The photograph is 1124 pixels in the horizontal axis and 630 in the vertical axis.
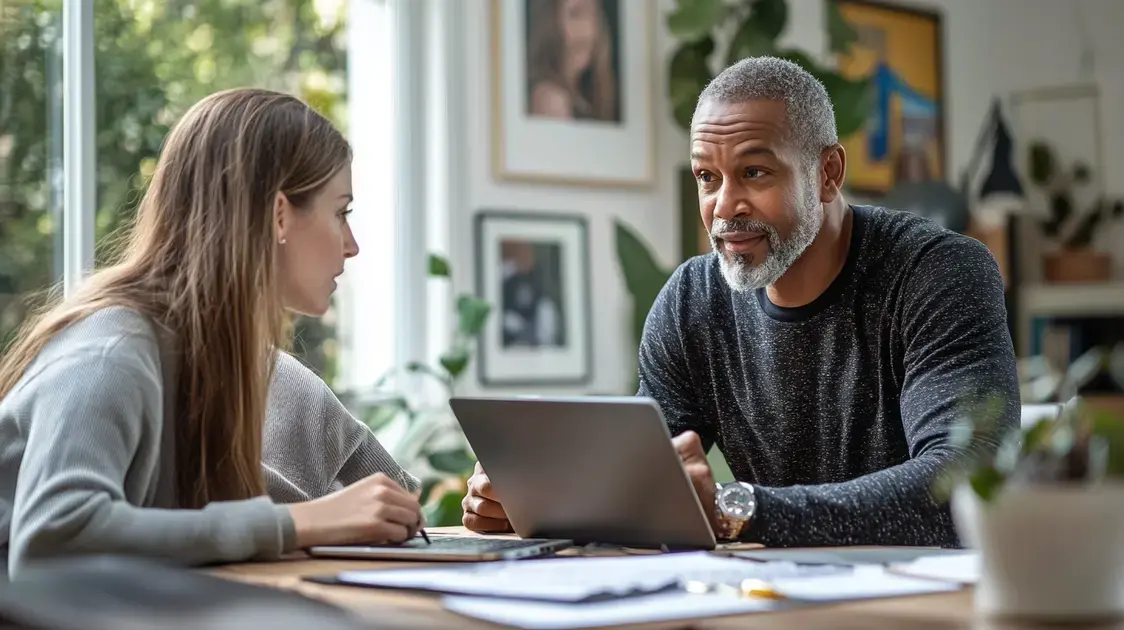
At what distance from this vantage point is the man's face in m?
2.12

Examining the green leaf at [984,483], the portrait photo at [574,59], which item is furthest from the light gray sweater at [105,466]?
the portrait photo at [574,59]

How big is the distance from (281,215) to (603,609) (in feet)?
2.71

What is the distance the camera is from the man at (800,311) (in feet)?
6.46

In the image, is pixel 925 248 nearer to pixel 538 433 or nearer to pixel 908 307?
pixel 908 307

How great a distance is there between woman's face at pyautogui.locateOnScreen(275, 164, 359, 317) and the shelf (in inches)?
159

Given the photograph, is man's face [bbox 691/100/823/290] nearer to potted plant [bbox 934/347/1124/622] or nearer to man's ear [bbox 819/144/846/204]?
man's ear [bbox 819/144/846/204]

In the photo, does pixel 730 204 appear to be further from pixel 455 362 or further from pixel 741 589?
pixel 455 362

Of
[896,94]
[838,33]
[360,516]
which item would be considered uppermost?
[838,33]

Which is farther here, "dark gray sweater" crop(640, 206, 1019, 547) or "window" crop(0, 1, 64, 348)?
"window" crop(0, 1, 64, 348)

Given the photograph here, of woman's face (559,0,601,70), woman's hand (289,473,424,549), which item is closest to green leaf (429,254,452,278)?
woman's face (559,0,601,70)

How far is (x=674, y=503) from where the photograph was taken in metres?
1.52

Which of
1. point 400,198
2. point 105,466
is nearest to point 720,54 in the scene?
point 400,198

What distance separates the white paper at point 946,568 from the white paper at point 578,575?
0.06 meters

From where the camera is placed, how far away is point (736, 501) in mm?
1600
